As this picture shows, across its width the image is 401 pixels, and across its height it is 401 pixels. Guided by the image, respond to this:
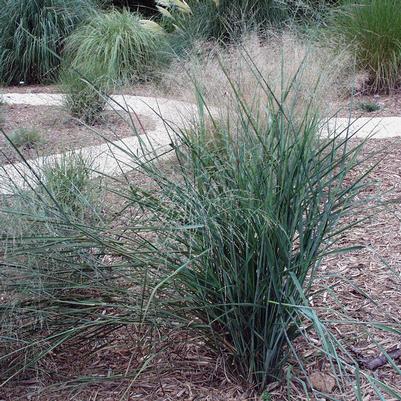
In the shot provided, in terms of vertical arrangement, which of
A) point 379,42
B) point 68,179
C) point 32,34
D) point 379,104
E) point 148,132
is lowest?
point 379,104

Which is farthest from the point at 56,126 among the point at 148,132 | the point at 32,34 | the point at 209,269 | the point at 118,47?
the point at 209,269

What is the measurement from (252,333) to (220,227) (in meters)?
0.39

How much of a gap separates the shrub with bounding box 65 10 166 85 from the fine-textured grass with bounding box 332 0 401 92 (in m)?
2.70

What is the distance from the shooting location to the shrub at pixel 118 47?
30.7ft

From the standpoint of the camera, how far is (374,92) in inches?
312

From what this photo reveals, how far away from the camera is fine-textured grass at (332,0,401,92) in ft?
25.5

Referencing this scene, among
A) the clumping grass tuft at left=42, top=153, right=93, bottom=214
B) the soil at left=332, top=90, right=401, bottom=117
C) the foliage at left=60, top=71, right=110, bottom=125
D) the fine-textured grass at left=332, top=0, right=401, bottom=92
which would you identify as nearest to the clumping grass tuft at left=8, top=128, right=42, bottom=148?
the foliage at left=60, top=71, right=110, bottom=125

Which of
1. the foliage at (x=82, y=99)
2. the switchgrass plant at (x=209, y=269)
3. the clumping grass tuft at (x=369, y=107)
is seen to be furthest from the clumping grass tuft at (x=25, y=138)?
the switchgrass plant at (x=209, y=269)

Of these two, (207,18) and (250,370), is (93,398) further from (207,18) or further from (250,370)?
(207,18)

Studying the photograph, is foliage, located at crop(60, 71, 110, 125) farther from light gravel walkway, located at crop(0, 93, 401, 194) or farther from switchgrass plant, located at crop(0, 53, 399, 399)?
switchgrass plant, located at crop(0, 53, 399, 399)

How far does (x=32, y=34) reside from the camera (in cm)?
1113

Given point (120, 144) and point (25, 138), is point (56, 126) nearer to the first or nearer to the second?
point (25, 138)

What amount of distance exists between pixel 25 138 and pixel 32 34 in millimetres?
5535

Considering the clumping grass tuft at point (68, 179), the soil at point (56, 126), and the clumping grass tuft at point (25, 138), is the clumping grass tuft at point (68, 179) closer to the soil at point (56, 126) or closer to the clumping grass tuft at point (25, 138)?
the soil at point (56, 126)
